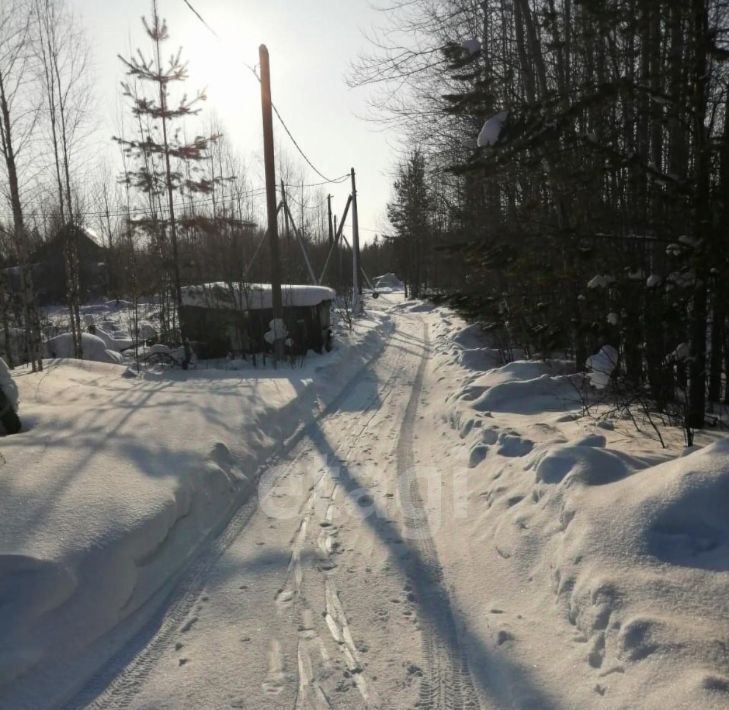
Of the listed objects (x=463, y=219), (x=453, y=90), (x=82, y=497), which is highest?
(x=453, y=90)

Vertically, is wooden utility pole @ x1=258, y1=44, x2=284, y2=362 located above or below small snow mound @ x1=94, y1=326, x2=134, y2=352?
above

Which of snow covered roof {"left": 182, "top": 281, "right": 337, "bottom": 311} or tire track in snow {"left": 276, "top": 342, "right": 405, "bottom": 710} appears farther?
snow covered roof {"left": 182, "top": 281, "right": 337, "bottom": 311}

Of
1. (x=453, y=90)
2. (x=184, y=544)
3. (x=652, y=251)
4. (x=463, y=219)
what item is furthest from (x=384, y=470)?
(x=453, y=90)

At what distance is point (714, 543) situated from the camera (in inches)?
117

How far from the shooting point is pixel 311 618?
328 centimetres

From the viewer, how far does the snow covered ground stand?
8.71ft

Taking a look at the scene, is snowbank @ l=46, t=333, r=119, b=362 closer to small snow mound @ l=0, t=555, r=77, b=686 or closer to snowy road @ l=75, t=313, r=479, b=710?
snowy road @ l=75, t=313, r=479, b=710

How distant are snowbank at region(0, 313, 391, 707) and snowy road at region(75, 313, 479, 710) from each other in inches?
11.0

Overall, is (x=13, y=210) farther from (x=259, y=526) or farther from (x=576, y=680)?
(x=576, y=680)

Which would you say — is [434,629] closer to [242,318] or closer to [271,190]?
[271,190]

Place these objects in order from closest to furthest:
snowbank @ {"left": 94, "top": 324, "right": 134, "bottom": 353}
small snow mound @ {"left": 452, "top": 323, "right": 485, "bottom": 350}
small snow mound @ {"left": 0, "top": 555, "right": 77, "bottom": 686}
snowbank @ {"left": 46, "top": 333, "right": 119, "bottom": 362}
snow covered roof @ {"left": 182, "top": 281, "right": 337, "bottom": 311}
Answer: small snow mound @ {"left": 0, "top": 555, "right": 77, "bottom": 686}
snow covered roof @ {"left": 182, "top": 281, "right": 337, "bottom": 311}
small snow mound @ {"left": 452, "top": 323, "right": 485, "bottom": 350}
snowbank @ {"left": 46, "top": 333, "right": 119, "bottom": 362}
snowbank @ {"left": 94, "top": 324, "right": 134, "bottom": 353}

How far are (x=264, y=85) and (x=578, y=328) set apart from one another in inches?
380

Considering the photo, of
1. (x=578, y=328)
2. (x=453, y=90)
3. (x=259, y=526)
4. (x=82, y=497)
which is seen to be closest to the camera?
(x=82, y=497)

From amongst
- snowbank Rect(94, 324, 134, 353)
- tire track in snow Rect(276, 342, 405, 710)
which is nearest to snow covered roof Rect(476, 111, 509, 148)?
tire track in snow Rect(276, 342, 405, 710)
